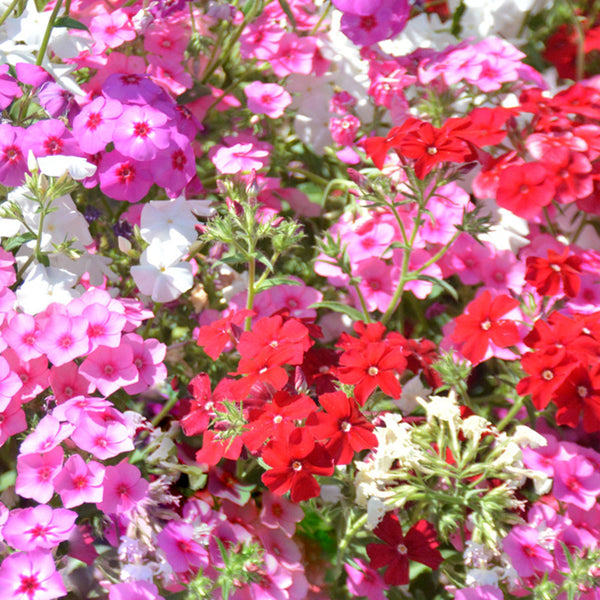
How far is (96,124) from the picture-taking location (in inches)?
53.9

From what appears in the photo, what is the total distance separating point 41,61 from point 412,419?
895 mm

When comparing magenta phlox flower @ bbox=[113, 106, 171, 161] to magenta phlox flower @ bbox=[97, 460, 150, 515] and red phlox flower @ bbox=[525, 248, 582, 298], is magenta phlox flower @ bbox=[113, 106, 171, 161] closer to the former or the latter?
magenta phlox flower @ bbox=[97, 460, 150, 515]

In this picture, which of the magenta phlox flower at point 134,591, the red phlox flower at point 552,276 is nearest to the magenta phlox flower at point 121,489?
the magenta phlox flower at point 134,591

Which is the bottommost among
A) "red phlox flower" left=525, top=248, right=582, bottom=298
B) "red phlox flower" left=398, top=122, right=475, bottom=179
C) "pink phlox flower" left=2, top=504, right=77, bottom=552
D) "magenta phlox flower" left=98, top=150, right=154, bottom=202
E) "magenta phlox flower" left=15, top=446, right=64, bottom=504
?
"pink phlox flower" left=2, top=504, right=77, bottom=552

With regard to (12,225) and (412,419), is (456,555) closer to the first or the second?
(412,419)

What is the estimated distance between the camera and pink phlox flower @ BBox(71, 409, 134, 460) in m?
1.15

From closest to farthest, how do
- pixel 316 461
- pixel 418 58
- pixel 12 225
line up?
1. pixel 316 461
2. pixel 12 225
3. pixel 418 58

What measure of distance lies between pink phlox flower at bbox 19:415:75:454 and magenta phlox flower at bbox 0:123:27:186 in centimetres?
42

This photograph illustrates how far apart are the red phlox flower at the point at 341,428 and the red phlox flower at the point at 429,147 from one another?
15.5 inches

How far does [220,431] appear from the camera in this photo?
4.00 ft

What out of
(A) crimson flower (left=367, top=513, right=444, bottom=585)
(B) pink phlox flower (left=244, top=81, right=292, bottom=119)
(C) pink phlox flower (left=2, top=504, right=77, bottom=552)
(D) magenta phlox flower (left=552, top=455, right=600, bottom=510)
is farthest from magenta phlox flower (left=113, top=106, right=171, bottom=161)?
(D) magenta phlox flower (left=552, top=455, right=600, bottom=510)

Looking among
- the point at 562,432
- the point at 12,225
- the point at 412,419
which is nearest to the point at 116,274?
the point at 12,225

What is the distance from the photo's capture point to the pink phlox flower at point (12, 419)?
3.87 ft

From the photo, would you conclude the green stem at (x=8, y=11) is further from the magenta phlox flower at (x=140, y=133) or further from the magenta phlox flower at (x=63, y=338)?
the magenta phlox flower at (x=63, y=338)
